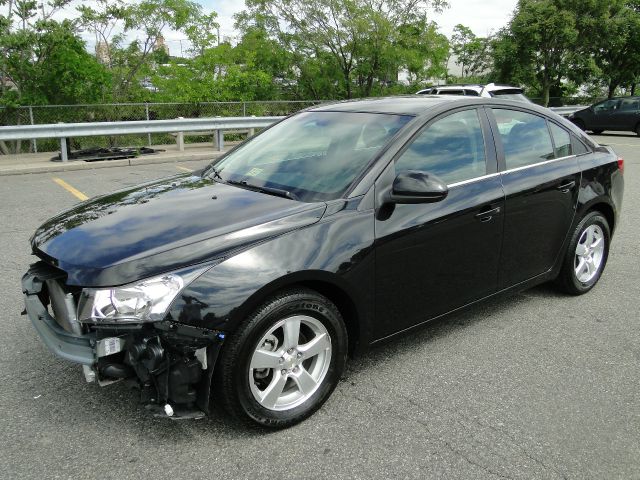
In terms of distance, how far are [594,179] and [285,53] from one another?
1882cm

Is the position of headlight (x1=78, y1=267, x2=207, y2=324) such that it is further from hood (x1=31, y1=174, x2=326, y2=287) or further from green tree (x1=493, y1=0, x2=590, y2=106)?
green tree (x1=493, y1=0, x2=590, y2=106)

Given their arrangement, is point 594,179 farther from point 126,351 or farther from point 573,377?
point 126,351

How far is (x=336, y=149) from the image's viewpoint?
11.1ft

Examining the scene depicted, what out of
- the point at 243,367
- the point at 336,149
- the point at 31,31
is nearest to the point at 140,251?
the point at 243,367

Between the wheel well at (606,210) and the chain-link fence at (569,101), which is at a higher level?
the chain-link fence at (569,101)

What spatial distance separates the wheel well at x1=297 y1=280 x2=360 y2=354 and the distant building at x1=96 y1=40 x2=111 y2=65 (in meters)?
16.1

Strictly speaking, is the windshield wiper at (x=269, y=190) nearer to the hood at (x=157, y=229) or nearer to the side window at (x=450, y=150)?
the hood at (x=157, y=229)

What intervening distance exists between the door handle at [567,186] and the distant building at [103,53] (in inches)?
618

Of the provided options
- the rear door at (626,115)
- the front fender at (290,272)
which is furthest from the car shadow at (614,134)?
the front fender at (290,272)

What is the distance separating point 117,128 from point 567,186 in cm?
1065

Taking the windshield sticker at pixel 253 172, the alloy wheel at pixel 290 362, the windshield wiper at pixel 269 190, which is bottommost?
the alloy wheel at pixel 290 362

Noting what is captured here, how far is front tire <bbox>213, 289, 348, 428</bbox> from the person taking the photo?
2.49 meters

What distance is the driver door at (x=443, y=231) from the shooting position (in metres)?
3.03

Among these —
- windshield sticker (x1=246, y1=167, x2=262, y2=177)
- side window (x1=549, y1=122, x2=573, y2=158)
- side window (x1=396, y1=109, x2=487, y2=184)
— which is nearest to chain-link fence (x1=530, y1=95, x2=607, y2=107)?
side window (x1=549, y1=122, x2=573, y2=158)
